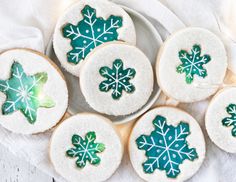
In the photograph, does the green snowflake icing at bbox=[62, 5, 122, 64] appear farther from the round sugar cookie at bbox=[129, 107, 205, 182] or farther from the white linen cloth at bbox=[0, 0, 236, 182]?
the round sugar cookie at bbox=[129, 107, 205, 182]

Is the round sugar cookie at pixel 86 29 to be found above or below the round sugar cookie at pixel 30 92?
above

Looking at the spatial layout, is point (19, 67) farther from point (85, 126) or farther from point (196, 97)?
point (196, 97)

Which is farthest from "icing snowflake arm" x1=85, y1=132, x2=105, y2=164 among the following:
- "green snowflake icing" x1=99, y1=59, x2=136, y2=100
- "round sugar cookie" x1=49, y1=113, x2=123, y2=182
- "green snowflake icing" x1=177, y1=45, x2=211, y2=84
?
"green snowflake icing" x1=177, y1=45, x2=211, y2=84

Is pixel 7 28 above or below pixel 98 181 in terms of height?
above

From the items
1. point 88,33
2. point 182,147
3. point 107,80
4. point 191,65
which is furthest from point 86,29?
point 182,147

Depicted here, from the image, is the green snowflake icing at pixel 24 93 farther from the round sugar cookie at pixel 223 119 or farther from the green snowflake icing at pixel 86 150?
the round sugar cookie at pixel 223 119

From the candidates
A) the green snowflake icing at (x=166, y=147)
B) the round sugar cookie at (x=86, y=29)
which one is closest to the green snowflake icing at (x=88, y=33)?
the round sugar cookie at (x=86, y=29)

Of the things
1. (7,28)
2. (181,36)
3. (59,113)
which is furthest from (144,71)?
(7,28)
